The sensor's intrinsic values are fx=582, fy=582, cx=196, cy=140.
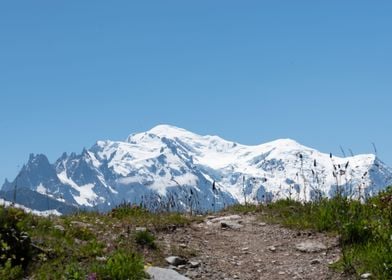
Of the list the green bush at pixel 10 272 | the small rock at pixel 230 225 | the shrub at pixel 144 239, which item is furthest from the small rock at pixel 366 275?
the green bush at pixel 10 272

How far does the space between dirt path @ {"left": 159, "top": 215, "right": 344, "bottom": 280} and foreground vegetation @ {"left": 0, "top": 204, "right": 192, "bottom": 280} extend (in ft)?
2.65

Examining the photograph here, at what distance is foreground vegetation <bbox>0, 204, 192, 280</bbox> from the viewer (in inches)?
359

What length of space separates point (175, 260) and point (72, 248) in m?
1.93

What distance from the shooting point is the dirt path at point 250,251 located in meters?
10.8

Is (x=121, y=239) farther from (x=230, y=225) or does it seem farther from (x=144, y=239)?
(x=230, y=225)

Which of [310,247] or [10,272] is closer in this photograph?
[10,272]

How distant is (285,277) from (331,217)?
114 inches

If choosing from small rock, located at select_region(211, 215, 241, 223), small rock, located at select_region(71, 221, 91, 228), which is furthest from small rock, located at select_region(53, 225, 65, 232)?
small rock, located at select_region(211, 215, 241, 223)

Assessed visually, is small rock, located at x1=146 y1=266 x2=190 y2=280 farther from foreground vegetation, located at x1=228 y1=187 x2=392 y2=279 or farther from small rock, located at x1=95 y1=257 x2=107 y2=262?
foreground vegetation, located at x1=228 y1=187 x2=392 y2=279

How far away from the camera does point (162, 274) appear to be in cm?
966

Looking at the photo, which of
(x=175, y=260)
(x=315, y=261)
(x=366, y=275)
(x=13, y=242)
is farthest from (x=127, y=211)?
(x=366, y=275)

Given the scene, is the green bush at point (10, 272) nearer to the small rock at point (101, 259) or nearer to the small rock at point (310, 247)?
the small rock at point (101, 259)

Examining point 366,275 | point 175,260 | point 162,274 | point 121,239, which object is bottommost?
point 366,275

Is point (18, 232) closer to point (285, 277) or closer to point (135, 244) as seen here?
point (135, 244)
